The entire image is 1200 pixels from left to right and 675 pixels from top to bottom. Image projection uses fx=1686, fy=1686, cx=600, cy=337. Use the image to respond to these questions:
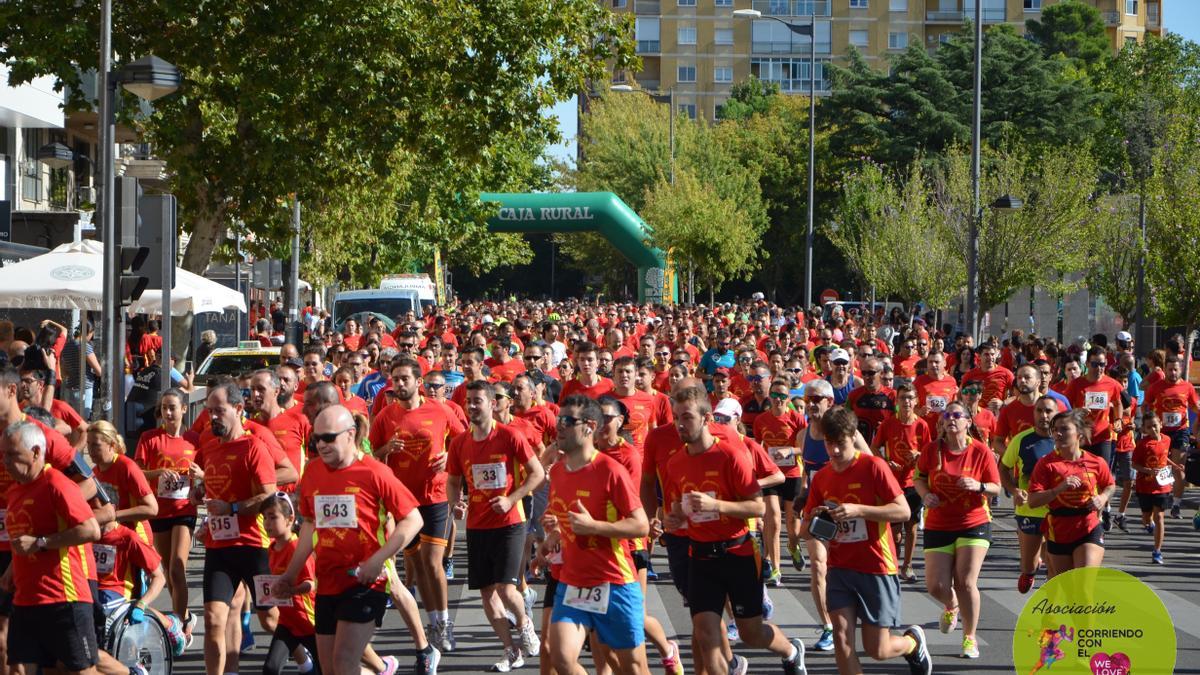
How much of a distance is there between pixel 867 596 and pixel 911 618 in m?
3.16

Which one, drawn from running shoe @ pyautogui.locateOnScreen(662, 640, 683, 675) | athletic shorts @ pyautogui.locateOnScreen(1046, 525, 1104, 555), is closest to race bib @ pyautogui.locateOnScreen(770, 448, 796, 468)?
athletic shorts @ pyautogui.locateOnScreen(1046, 525, 1104, 555)

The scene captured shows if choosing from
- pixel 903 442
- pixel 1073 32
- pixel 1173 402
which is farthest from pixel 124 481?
pixel 1073 32

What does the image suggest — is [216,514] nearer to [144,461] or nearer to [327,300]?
[144,461]

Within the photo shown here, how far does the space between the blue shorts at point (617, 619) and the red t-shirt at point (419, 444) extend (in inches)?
126

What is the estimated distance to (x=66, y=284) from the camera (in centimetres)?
1689

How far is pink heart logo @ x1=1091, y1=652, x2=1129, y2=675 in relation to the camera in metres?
6.53

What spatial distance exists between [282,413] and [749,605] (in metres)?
3.99

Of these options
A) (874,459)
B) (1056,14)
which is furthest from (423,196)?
(1056,14)

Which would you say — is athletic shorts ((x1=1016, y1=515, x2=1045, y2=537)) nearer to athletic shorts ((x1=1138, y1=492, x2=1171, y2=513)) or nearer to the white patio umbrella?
athletic shorts ((x1=1138, y1=492, x2=1171, y2=513))

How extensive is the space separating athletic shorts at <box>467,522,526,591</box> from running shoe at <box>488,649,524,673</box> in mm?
410

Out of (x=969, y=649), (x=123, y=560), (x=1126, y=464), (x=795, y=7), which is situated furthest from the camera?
(x=795, y=7)

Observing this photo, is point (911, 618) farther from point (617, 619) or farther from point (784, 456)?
point (617, 619)

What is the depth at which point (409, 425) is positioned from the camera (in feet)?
35.5

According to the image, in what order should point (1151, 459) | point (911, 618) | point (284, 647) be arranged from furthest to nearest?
1. point (1151, 459)
2. point (911, 618)
3. point (284, 647)
